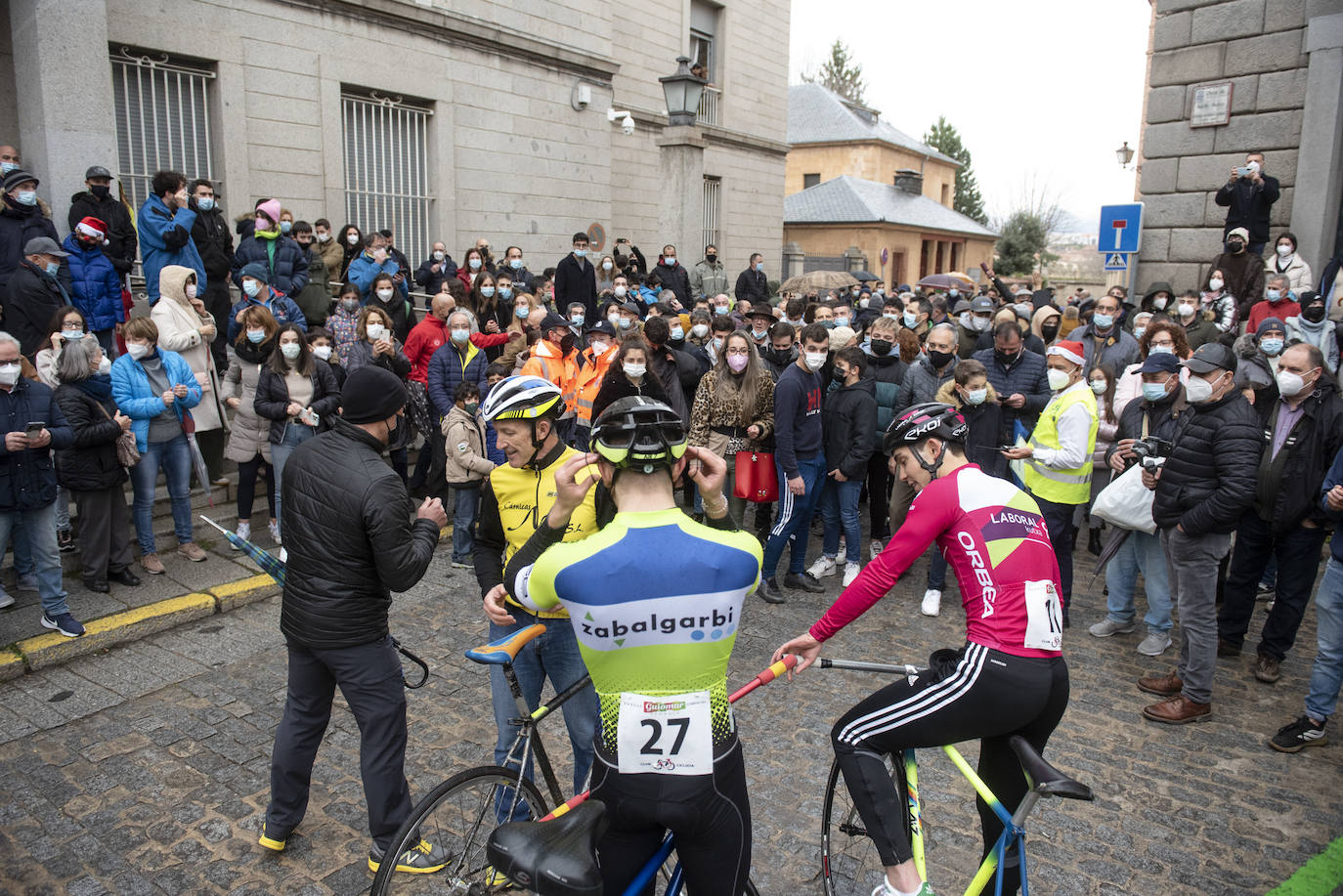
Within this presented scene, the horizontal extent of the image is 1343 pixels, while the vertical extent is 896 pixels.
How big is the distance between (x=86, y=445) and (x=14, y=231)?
2.84 meters

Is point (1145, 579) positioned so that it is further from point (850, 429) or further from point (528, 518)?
point (528, 518)

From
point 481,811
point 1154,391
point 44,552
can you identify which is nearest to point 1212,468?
point 1154,391

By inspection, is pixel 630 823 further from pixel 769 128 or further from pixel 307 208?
pixel 769 128

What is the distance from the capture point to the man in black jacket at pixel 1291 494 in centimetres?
600

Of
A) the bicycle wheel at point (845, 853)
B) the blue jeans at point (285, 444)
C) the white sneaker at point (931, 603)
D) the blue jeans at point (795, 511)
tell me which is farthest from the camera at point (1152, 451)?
the blue jeans at point (285, 444)

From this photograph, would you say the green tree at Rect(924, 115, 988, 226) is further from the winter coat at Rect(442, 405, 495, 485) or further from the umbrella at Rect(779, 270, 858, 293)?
the winter coat at Rect(442, 405, 495, 485)

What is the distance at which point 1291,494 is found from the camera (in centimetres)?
607

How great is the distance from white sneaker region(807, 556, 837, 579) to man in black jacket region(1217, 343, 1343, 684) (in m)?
3.27

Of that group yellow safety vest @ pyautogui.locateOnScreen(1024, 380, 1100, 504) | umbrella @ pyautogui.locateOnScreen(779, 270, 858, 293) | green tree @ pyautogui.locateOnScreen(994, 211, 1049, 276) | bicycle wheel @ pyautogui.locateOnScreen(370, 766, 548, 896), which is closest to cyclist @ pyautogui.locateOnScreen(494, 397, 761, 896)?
bicycle wheel @ pyautogui.locateOnScreen(370, 766, 548, 896)

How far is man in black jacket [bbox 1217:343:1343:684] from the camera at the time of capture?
6.00m

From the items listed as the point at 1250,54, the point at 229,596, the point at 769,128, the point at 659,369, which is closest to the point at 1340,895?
the point at 659,369

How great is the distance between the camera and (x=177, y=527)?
25.4ft

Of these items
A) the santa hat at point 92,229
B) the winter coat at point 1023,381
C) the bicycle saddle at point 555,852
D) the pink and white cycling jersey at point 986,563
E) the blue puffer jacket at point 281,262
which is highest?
the santa hat at point 92,229

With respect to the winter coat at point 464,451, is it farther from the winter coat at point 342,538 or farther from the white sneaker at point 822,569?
the winter coat at point 342,538
